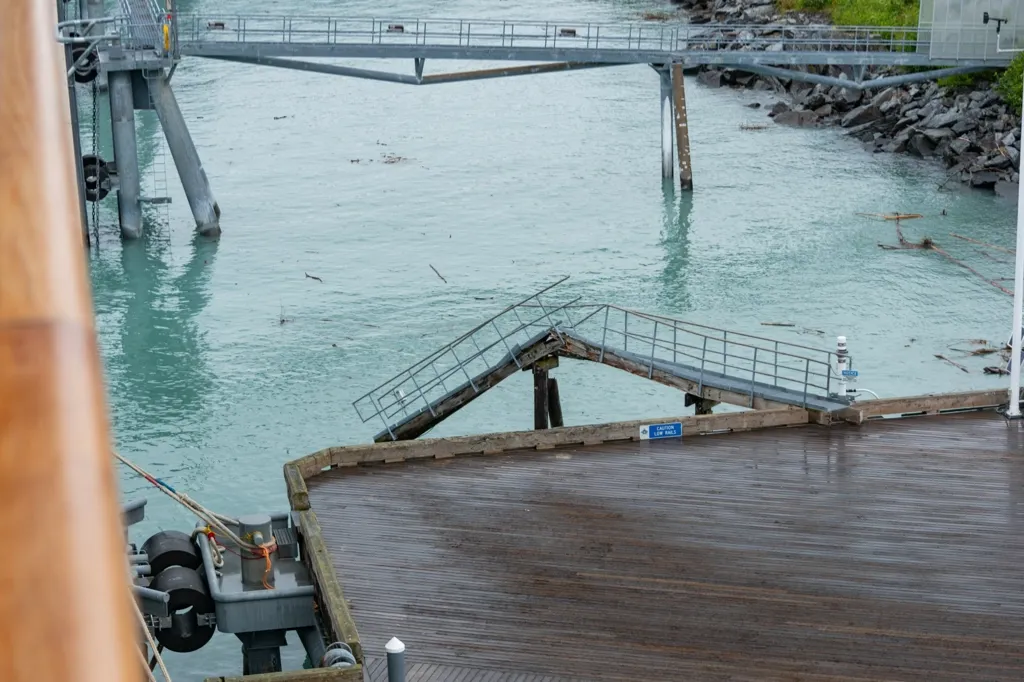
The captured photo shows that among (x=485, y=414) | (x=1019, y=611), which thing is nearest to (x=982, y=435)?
(x=1019, y=611)

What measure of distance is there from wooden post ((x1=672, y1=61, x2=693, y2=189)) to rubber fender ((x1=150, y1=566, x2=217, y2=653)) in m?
32.5

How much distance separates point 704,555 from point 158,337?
72.2 feet

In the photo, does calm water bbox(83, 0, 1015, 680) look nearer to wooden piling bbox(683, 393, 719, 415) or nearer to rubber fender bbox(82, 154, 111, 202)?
rubber fender bbox(82, 154, 111, 202)

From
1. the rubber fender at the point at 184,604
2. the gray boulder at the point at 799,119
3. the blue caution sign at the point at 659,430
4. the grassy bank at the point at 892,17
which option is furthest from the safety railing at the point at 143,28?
the grassy bank at the point at 892,17

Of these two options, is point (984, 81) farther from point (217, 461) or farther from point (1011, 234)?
point (217, 461)

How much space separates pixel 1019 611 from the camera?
12930mm

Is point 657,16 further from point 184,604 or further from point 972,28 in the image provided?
point 184,604

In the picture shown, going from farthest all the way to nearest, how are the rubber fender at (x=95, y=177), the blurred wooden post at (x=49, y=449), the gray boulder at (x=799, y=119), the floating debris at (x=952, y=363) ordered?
the gray boulder at (x=799, y=119) → the rubber fender at (x=95, y=177) → the floating debris at (x=952, y=363) → the blurred wooden post at (x=49, y=449)

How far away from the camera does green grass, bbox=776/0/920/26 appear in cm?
6181

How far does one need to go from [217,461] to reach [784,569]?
590 inches

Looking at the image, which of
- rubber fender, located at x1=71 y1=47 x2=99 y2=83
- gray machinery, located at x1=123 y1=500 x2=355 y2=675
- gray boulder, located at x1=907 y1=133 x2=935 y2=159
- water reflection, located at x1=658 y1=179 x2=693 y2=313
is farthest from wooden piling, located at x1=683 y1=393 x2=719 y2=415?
gray boulder, located at x1=907 y1=133 x2=935 y2=159

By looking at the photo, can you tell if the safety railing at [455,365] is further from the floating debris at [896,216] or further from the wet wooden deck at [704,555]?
the floating debris at [896,216]

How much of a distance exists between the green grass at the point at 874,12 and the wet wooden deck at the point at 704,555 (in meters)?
47.5

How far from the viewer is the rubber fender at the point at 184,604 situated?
15.3 m
